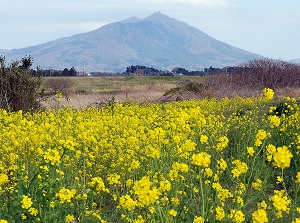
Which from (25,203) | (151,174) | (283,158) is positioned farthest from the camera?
(151,174)

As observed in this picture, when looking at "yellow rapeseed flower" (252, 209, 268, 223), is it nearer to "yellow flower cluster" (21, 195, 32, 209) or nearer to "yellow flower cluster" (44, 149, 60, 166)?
"yellow flower cluster" (21, 195, 32, 209)

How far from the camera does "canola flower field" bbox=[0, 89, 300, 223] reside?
330 cm

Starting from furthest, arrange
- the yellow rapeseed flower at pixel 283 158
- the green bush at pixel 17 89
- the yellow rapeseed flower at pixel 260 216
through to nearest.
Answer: the green bush at pixel 17 89, the yellow rapeseed flower at pixel 283 158, the yellow rapeseed flower at pixel 260 216

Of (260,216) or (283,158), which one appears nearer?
(260,216)

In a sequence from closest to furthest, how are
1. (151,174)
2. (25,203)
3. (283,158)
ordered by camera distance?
(283,158) < (25,203) < (151,174)

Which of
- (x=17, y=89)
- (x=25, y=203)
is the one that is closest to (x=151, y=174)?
(x=25, y=203)

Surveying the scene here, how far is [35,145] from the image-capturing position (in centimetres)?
540

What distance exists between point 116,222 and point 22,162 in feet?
4.80

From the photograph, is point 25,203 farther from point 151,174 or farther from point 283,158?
point 283,158

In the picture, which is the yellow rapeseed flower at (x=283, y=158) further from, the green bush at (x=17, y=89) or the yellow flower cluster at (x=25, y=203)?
the green bush at (x=17, y=89)

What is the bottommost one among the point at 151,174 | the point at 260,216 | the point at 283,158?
the point at 151,174

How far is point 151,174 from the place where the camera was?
471 cm

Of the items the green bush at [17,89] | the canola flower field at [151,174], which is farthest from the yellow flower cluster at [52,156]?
the green bush at [17,89]

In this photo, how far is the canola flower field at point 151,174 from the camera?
3.30m
